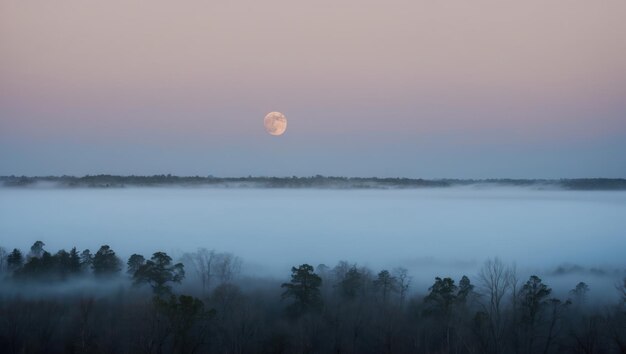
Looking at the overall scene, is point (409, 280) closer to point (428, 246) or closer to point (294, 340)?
point (294, 340)

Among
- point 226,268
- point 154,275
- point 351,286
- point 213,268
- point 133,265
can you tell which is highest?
point 133,265

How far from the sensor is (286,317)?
52906 mm

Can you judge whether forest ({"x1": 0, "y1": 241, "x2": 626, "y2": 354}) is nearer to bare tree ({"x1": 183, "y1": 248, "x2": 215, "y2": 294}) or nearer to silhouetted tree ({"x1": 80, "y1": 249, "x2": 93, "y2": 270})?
silhouetted tree ({"x1": 80, "y1": 249, "x2": 93, "y2": 270})

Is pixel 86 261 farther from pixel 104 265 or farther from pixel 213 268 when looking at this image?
pixel 213 268

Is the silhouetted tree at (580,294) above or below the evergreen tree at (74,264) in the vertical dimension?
below

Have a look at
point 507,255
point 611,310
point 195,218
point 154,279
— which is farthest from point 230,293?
point 195,218

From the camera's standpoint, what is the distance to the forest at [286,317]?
43219 mm

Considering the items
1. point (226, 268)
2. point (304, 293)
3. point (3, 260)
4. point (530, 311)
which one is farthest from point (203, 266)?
point (530, 311)

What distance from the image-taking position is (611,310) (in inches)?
2195

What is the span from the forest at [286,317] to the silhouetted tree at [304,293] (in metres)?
0.10

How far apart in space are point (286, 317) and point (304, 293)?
3.03m

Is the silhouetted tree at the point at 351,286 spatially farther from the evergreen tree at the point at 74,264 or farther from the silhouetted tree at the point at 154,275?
the evergreen tree at the point at 74,264

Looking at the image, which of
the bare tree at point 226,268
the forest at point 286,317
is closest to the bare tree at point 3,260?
the forest at point 286,317

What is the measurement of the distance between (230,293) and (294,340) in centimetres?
1588
